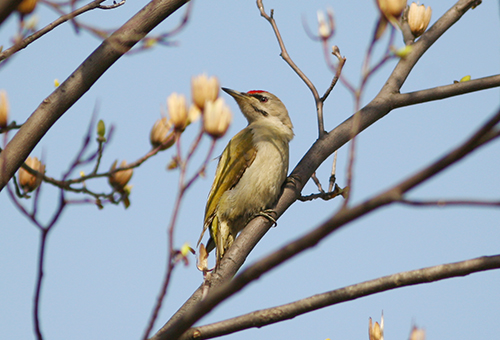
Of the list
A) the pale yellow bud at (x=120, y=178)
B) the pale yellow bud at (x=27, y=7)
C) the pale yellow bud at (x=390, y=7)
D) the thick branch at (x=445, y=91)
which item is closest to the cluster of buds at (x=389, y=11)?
the pale yellow bud at (x=390, y=7)

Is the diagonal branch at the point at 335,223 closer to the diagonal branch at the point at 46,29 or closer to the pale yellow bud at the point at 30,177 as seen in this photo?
the pale yellow bud at the point at 30,177

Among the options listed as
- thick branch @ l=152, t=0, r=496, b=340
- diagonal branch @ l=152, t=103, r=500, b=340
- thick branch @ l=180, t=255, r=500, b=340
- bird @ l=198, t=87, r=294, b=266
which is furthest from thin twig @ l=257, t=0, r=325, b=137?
diagonal branch @ l=152, t=103, r=500, b=340

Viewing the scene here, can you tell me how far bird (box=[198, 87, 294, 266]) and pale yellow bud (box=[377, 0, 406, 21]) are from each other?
133 inches

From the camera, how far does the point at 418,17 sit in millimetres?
3547

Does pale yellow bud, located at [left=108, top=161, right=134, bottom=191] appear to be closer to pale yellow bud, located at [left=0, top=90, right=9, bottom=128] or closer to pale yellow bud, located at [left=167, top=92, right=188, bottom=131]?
pale yellow bud, located at [left=0, top=90, right=9, bottom=128]

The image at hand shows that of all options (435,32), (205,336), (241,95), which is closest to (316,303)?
(205,336)

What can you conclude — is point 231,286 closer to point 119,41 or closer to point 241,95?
point 119,41

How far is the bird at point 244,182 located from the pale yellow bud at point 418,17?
2.09 metres

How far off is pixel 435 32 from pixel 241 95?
272 cm

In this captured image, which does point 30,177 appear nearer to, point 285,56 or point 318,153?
point 318,153

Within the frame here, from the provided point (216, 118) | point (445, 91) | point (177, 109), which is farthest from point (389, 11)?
point (445, 91)

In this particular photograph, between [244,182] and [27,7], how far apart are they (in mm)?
3320

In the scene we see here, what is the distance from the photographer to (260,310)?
2.44 m

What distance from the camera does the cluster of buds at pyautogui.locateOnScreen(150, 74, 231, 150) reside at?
5.84 ft
